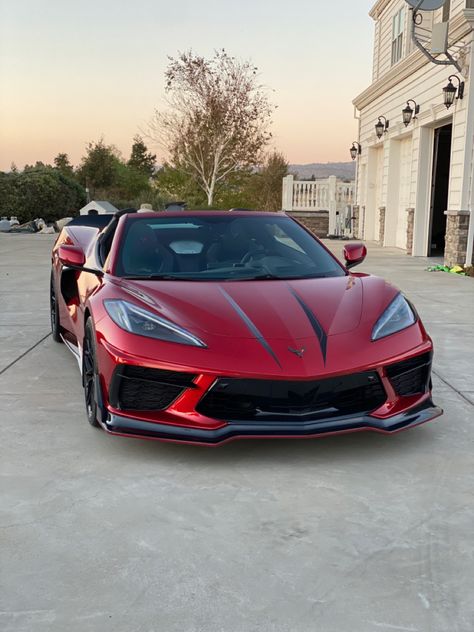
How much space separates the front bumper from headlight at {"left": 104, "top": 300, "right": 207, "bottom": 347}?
42cm

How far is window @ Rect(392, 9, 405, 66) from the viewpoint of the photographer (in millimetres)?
19875

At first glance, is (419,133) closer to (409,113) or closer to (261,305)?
(409,113)

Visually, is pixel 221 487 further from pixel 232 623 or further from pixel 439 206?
pixel 439 206

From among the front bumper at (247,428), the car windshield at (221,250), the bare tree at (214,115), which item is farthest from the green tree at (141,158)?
the front bumper at (247,428)

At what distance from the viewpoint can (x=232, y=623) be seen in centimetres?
209

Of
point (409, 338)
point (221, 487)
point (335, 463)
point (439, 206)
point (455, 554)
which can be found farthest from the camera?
point (439, 206)

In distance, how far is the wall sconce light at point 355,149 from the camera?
25406 mm

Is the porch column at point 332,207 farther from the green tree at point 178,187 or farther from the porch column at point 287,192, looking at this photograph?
the green tree at point 178,187

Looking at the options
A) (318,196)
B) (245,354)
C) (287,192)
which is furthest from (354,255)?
(318,196)

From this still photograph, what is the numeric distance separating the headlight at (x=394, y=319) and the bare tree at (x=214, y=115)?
3178cm

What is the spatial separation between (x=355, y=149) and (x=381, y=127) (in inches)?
179

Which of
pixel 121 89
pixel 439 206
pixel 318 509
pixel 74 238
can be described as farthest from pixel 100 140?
pixel 318 509

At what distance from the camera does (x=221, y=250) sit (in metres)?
4.71

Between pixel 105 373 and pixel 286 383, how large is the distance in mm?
936
